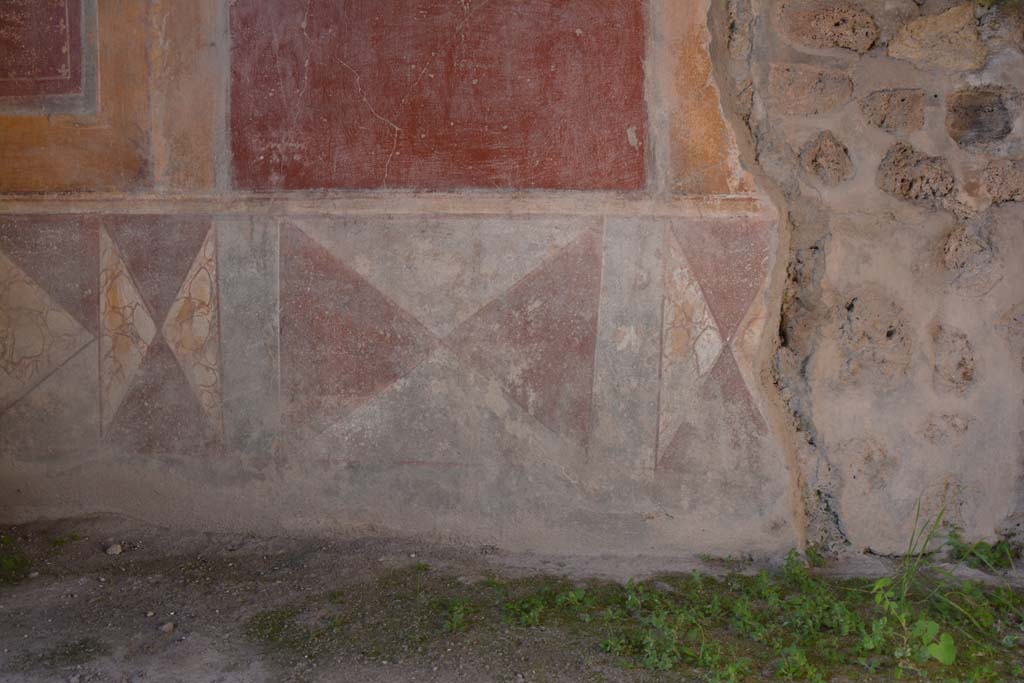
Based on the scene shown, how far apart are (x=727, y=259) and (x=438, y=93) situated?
1163mm

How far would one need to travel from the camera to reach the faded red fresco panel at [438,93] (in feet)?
10.3

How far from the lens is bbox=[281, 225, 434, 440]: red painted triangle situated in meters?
3.25

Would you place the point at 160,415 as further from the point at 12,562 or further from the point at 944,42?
the point at 944,42

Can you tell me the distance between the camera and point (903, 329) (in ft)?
10.2

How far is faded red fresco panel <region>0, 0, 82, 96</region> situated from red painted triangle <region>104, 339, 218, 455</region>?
1036mm

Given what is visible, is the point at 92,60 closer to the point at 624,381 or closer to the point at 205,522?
the point at 205,522

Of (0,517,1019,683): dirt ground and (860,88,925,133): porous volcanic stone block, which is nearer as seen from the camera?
(0,517,1019,683): dirt ground

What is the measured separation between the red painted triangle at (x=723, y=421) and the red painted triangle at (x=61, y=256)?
2193 millimetres

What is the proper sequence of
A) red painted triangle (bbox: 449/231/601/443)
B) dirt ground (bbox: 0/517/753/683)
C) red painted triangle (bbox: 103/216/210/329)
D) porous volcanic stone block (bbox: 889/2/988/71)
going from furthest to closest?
red painted triangle (bbox: 103/216/210/329) → red painted triangle (bbox: 449/231/601/443) → porous volcanic stone block (bbox: 889/2/988/71) → dirt ground (bbox: 0/517/753/683)

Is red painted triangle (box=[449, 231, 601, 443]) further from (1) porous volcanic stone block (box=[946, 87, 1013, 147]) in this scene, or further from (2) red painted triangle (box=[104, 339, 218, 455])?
(1) porous volcanic stone block (box=[946, 87, 1013, 147])

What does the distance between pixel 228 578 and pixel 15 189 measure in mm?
1657

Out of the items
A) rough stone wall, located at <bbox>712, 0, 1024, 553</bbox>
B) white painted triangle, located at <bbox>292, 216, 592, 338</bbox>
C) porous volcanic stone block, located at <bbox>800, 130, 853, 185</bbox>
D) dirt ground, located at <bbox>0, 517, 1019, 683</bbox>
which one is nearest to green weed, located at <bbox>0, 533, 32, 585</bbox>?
dirt ground, located at <bbox>0, 517, 1019, 683</bbox>

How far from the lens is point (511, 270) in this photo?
3.20 meters

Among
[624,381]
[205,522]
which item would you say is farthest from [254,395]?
[624,381]
